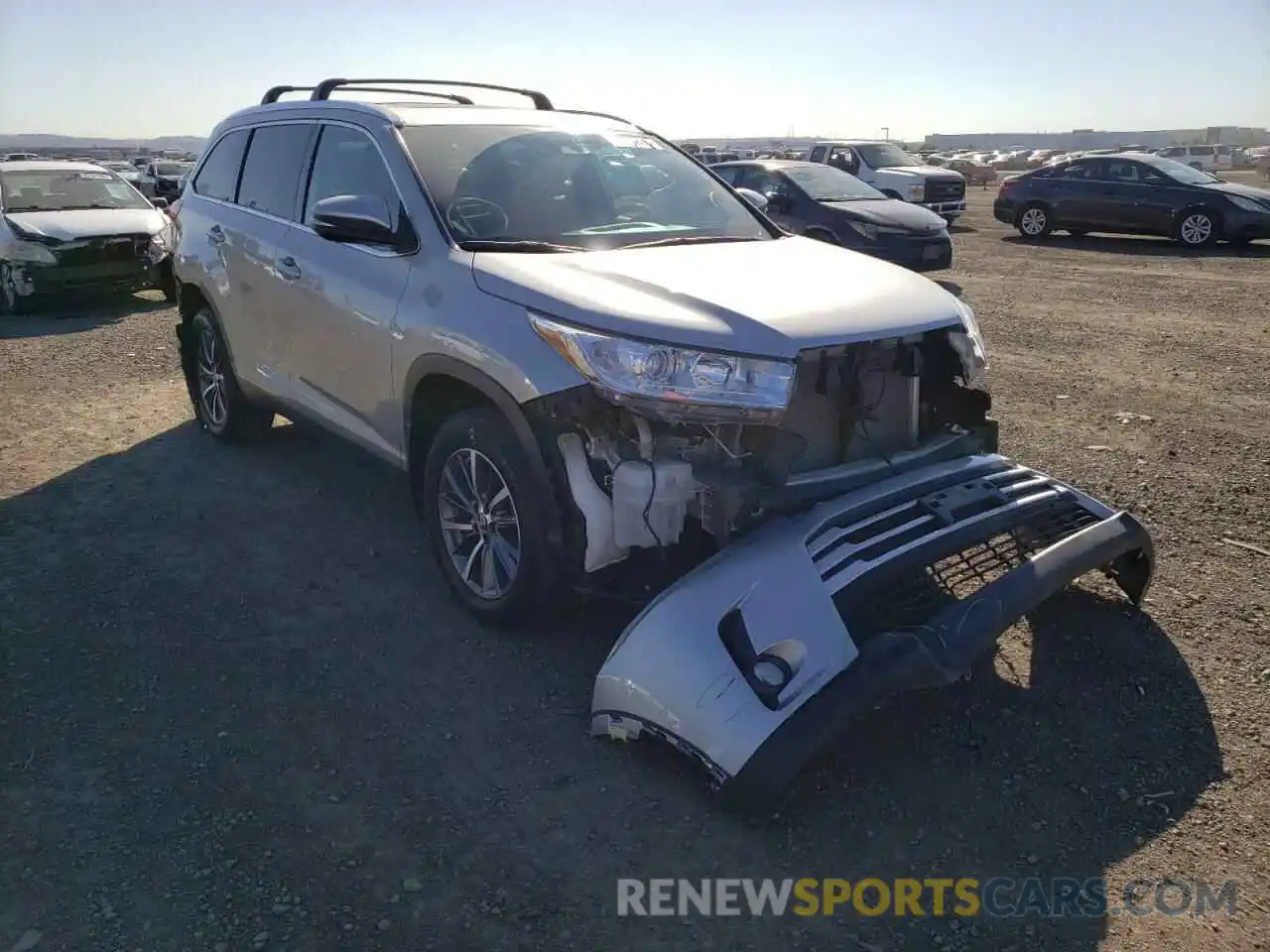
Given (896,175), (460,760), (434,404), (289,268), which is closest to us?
(460,760)

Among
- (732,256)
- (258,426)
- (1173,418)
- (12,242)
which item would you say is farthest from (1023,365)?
(12,242)

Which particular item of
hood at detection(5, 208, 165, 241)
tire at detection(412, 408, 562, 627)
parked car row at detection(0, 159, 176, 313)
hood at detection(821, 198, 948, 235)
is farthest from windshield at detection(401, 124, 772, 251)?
hood at detection(5, 208, 165, 241)

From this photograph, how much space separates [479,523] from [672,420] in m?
1.06

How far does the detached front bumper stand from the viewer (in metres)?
2.81

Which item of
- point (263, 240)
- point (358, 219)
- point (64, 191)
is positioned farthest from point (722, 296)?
point (64, 191)

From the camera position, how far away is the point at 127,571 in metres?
4.66

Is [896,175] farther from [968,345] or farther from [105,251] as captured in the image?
[968,345]

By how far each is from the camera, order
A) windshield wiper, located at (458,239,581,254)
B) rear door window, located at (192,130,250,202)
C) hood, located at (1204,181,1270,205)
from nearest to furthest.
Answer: windshield wiper, located at (458,239,581,254) < rear door window, located at (192,130,250,202) < hood, located at (1204,181,1270,205)

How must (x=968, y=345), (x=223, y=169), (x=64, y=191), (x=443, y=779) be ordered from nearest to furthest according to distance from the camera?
(x=443, y=779)
(x=968, y=345)
(x=223, y=169)
(x=64, y=191)

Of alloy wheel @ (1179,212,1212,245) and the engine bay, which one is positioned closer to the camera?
the engine bay

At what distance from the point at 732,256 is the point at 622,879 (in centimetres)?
243

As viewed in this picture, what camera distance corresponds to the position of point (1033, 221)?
19.2 m

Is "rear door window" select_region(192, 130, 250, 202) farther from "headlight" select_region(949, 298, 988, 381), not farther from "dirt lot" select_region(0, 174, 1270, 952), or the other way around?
"headlight" select_region(949, 298, 988, 381)

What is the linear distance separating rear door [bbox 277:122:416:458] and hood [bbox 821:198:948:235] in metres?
9.36
